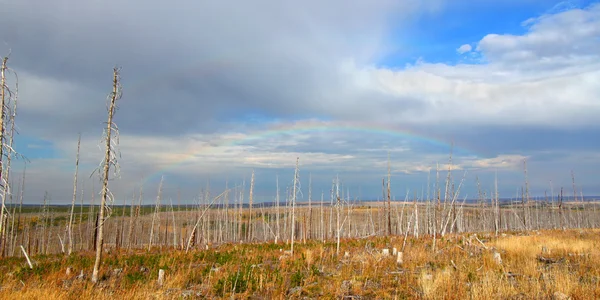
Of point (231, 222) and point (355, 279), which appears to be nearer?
point (355, 279)

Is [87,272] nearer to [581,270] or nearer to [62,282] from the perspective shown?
[62,282]

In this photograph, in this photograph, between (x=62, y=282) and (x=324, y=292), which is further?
(x=62, y=282)

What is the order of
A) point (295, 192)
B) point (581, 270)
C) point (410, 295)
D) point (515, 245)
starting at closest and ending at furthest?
point (410, 295)
point (581, 270)
point (515, 245)
point (295, 192)

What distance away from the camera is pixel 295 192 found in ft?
63.9

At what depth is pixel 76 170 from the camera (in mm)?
27484

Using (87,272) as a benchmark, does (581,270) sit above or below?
above

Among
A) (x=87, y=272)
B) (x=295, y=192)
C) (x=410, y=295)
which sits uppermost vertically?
(x=295, y=192)

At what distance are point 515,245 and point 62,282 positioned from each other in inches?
749

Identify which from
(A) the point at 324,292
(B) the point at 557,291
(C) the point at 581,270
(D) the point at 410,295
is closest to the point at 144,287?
(A) the point at 324,292

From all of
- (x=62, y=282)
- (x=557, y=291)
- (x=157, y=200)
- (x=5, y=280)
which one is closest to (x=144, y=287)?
(x=62, y=282)

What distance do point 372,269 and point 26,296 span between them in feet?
33.1

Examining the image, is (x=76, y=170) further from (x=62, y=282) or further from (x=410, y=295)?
(x=410, y=295)

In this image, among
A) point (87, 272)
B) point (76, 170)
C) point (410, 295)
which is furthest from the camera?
point (76, 170)

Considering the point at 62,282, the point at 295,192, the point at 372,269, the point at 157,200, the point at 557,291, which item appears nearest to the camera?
the point at 557,291
